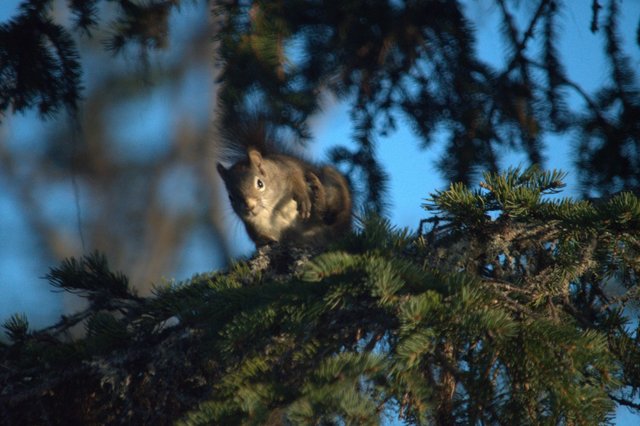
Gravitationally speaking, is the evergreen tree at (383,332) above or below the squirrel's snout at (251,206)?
below

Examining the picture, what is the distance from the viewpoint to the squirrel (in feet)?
7.88

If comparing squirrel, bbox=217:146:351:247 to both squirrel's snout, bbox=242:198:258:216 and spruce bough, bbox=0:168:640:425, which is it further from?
spruce bough, bbox=0:168:640:425

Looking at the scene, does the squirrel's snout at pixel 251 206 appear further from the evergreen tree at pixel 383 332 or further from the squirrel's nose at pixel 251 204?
the evergreen tree at pixel 383 332

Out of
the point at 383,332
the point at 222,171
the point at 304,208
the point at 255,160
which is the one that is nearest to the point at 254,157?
the point at 255,160

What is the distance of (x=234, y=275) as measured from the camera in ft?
4.36

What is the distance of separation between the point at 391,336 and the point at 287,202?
151 centimetres

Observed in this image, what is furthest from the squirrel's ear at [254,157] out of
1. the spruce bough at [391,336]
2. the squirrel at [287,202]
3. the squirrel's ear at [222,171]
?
the spruce bough at [391,336]

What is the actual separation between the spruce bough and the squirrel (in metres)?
1.14

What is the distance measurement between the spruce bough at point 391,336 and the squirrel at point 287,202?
1.14 m

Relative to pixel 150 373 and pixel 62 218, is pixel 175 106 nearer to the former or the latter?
pixel 62 218

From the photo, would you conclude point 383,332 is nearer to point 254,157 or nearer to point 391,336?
point 391,336

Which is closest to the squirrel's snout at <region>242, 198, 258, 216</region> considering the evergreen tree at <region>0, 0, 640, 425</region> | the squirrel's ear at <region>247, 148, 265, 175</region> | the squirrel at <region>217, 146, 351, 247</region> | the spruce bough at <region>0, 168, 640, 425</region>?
the squirrel at <region>217, 146, 351, 247</region>

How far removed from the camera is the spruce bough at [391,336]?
2.86 ft

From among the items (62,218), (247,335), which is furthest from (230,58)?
(62,218)
